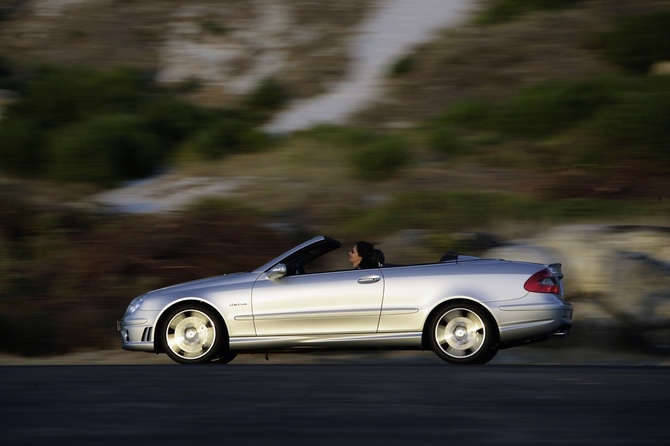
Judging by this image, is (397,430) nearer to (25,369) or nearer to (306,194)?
(25,369)

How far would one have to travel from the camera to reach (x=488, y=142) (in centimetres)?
2836

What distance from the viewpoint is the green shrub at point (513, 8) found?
130 ft

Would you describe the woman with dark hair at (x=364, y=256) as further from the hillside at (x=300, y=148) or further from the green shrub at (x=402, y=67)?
the green shrub at (x=402, y=67)

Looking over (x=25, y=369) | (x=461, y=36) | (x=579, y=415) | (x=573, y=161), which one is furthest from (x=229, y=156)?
(x=579, y=415)

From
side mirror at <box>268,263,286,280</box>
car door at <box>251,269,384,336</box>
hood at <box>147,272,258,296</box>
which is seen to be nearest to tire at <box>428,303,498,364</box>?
car door at <box>251,269,384,336</box>

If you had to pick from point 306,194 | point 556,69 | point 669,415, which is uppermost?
point 556,69

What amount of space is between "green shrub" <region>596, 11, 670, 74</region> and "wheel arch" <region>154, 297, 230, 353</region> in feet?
78.4

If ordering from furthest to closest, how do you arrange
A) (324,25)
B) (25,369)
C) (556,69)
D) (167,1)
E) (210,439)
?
(167,1) < (324,25) < (556,69) < (25,369) < (210,439)

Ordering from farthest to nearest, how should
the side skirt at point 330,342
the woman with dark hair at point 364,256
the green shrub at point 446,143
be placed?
1. the green shrub at point 446,143
2. the woman with dark hair at point 364,256
3. the side skirt at point 330,342

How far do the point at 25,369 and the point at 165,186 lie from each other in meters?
15.8

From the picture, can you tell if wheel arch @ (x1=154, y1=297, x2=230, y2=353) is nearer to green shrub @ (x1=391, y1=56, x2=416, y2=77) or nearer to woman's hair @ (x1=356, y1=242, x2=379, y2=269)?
woman's hair @ (x1=356, y1=242, x2=379, y2=269)

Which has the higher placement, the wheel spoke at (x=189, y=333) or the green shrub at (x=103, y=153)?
the green shrub at (x=103, y=153)

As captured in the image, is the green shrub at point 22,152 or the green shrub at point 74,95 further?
the green shrub at point 74,95

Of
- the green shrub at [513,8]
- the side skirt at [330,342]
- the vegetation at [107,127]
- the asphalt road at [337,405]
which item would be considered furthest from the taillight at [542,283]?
the green shrub at [513,8]
